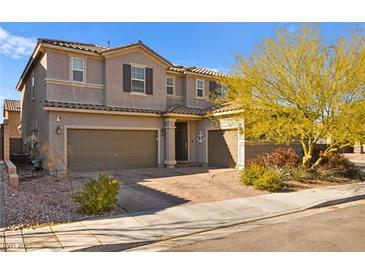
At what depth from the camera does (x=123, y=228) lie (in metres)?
6.11

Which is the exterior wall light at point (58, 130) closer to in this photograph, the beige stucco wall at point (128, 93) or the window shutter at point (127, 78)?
the beige stucco wall at point (128, 93)

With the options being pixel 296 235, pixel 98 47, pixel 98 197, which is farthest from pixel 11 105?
pixel 296 235

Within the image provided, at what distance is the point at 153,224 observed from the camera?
6480 mm

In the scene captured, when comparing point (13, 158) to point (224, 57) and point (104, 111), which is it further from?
point (224, 57)

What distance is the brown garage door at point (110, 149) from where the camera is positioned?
1361cm

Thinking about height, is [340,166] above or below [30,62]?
below

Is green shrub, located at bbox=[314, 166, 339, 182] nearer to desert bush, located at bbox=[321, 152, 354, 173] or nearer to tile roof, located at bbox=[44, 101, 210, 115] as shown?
desert bush, located at bbox=[321, 152, 354, 173]

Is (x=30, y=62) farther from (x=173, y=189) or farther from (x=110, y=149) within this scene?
(x=173, y=189)

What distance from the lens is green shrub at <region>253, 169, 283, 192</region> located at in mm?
10320

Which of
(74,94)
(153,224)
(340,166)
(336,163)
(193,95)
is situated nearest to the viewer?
(153,224)

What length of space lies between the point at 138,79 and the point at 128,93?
1.05 metres
